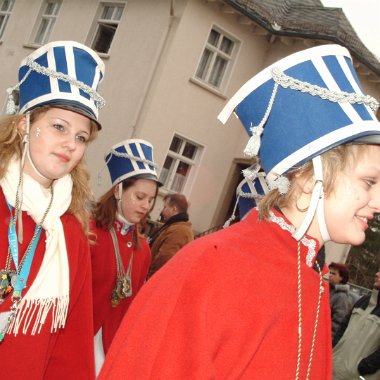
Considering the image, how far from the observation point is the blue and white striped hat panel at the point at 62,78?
317cm

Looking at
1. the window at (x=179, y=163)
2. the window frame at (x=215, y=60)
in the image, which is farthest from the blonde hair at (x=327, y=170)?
the window frame at (x=215, y=60)

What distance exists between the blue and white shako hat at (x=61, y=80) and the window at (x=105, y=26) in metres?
13.6

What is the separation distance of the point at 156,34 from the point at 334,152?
13304mm

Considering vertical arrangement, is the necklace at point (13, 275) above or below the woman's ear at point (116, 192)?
below

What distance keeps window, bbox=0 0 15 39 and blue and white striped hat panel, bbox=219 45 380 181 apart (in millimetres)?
20495

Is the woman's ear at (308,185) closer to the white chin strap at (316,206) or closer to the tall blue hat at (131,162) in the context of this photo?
the white chin strap at (316,206)

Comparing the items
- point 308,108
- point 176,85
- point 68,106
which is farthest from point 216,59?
point 308,108

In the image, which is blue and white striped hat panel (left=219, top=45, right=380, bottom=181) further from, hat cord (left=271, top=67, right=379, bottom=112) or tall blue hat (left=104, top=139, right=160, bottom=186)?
tall blue hat (left=104, top=139, right=160, bottom=186)

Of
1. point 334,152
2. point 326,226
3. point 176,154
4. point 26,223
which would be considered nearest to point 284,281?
point 326,226

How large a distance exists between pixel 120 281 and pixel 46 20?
16.1 meters

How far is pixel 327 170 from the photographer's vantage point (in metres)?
2.03

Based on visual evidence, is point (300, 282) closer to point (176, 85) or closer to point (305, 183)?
point (305, 183)

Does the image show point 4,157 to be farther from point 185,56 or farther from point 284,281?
point 185,56

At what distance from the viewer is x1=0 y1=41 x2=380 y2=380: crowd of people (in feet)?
5.91
